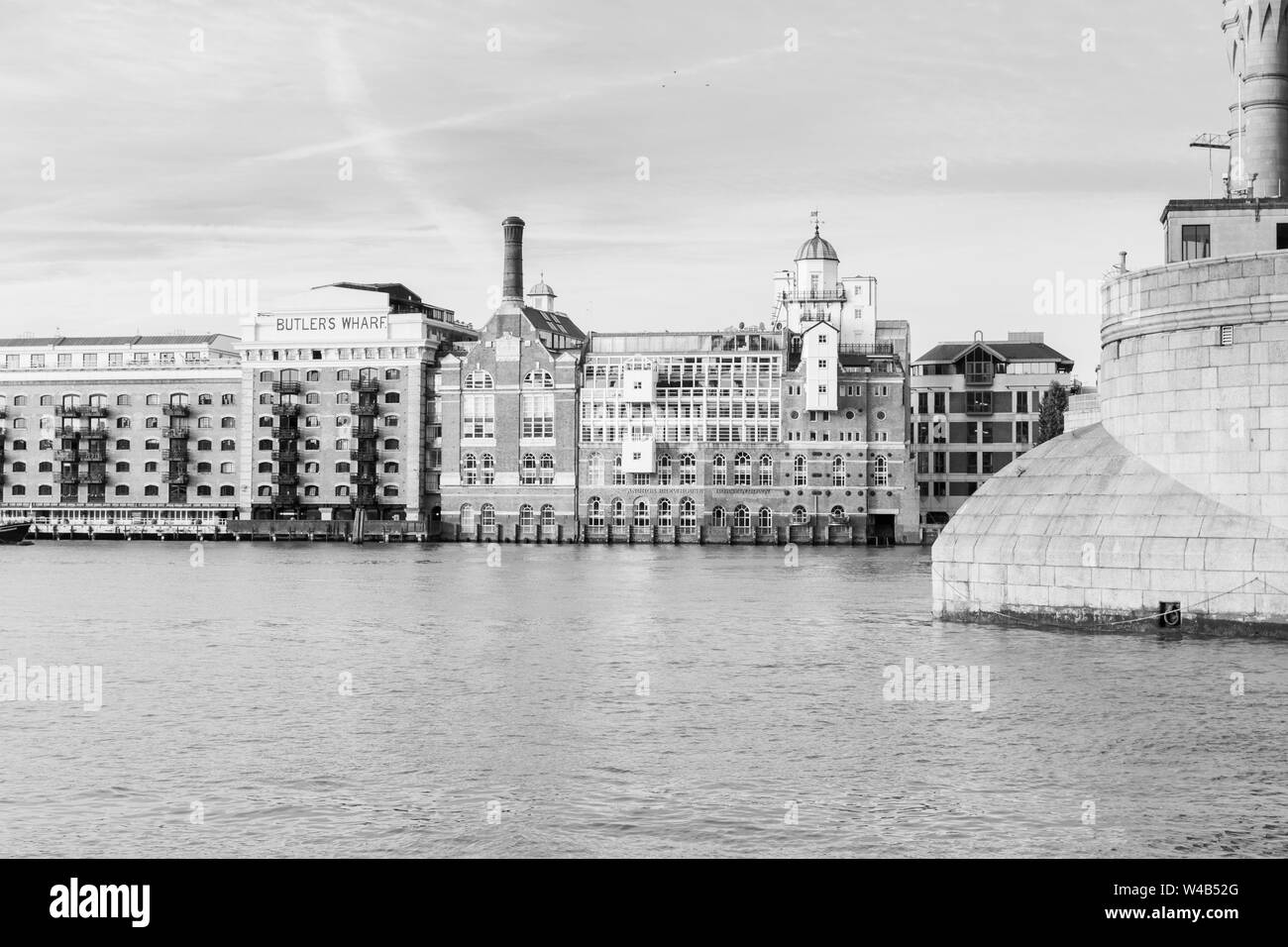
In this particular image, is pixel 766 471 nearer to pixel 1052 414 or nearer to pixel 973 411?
pixel 973 411

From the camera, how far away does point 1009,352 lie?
17025 cm

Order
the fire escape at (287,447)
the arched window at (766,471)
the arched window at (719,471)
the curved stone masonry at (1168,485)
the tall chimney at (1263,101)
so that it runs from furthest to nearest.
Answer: the fire escape at (287,447), the arched window at (719,471), the arched window at (766,471), the tall chimney at (1263,101), the curved stone masonry at (1168,485)

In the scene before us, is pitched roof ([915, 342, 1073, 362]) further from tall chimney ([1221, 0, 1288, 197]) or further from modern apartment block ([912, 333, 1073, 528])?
tall chimney ([1221, 0, 1288, 197])

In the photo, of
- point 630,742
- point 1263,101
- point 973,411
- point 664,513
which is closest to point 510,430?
point 664,513

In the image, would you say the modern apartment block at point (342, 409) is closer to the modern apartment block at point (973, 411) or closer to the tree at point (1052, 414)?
the modern apartment block at point (973, 411)

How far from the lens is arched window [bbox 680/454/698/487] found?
15900 centimetres

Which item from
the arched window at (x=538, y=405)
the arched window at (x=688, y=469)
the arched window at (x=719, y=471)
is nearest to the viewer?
the arched window at (x=719, y=471)

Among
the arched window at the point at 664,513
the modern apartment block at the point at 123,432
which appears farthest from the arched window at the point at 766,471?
the modern apartment block at the point at 123,432

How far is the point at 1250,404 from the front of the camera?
45.8 meters

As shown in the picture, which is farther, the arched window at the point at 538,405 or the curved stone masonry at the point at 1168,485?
the arched window at the point at 538,405

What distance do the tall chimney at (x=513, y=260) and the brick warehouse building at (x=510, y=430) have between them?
11 centimetres

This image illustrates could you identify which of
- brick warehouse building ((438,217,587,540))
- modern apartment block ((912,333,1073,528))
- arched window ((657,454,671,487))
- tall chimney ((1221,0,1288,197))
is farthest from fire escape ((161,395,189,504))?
tall chimney ((1221,0,1288,197))

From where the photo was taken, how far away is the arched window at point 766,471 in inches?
6191

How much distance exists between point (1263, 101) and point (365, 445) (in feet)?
361
